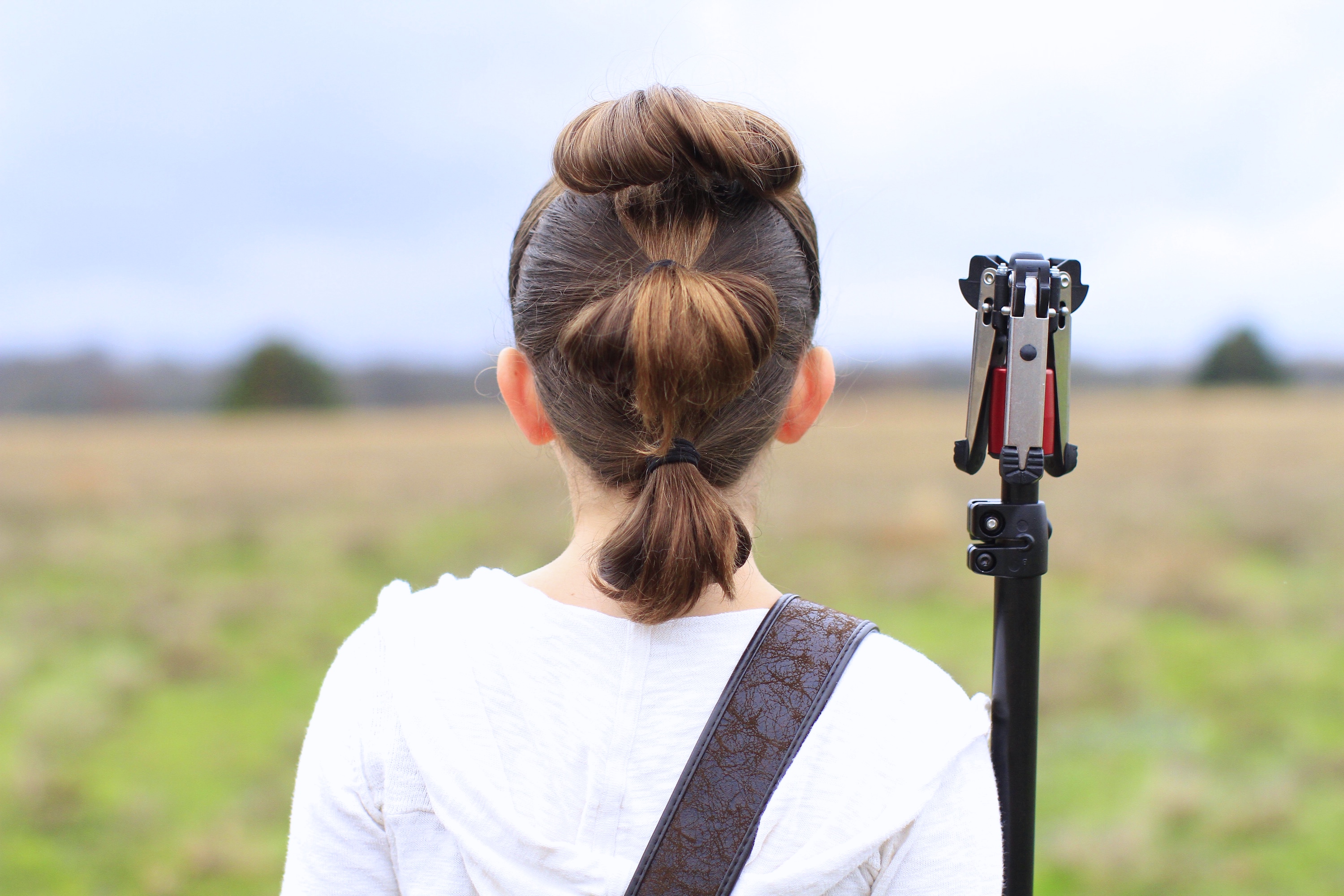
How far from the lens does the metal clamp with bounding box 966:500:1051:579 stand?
4.32 ft

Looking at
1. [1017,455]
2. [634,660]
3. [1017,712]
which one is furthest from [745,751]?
[1017,455]

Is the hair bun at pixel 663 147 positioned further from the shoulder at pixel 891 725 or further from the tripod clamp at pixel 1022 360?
the shoulder at pixel 891 725

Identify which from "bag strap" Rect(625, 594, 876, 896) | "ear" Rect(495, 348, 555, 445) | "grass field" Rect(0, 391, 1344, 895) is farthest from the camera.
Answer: "grass field" Rect(0, 391, 1344, 895)

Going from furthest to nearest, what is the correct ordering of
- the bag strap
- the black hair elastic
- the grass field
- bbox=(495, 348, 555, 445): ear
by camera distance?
1. the grass field
2. bbox=(495, 348, 555, 445): ear
3. the black hair elastic
4. the bag strap

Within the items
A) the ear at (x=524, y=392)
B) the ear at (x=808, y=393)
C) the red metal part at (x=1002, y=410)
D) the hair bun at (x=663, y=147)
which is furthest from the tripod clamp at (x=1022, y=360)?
the ear at (x=524, y=392)

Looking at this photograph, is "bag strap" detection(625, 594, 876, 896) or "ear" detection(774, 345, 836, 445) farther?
"ear" detection(774, 345, 836, 445)

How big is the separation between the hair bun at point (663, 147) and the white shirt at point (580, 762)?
0.55 meters

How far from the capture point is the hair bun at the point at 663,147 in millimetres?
1290

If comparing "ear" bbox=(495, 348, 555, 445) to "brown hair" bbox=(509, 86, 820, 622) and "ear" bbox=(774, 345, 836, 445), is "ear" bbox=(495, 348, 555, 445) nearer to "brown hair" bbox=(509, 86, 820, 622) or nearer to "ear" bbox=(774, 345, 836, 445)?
"brown hair" bbox=(509, 86, 820, 622)

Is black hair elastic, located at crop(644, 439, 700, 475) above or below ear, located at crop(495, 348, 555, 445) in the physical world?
below

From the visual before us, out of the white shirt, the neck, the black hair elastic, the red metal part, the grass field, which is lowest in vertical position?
the grass field

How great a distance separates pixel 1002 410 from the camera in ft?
4.28

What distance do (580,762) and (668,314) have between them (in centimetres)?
54

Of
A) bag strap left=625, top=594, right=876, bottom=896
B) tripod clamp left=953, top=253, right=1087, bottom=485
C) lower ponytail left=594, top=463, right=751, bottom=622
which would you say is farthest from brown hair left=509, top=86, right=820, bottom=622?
tripod clamp left=953, top=253, right=1087, bottom=485
